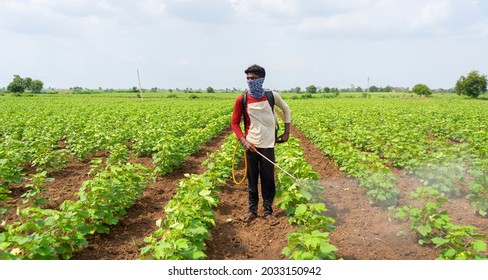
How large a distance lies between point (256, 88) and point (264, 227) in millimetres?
2058

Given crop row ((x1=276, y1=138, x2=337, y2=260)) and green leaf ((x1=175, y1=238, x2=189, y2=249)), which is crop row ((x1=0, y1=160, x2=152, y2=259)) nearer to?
green leaf ((x1=175, y1=238, x2=189, y2=249))

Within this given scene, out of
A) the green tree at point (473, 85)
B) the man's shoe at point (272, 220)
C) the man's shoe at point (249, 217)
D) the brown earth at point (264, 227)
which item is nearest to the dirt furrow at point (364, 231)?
the brown earth at point (264, 227)

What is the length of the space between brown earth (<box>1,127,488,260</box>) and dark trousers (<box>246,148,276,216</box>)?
30 cm

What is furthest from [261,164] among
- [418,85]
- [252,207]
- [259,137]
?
[418,85]

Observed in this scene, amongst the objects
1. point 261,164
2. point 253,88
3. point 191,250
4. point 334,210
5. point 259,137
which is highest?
point 253,88

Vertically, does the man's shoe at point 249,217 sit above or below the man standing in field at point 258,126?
below

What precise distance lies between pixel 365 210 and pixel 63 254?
445cm

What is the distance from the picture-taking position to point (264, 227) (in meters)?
4.95

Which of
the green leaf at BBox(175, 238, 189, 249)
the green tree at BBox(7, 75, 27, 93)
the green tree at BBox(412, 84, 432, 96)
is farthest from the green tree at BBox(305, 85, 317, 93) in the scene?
the green leaf at BBox(175, 238, 189, 249)

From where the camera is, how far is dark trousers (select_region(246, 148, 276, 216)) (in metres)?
4.92

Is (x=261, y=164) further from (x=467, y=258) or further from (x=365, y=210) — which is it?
(x=467, y=258)

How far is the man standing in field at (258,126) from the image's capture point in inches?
182

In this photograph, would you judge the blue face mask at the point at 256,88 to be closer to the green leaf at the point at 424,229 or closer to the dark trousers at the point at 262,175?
the dark trousers at the point at 262,175

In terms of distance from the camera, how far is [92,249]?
4.28 m
